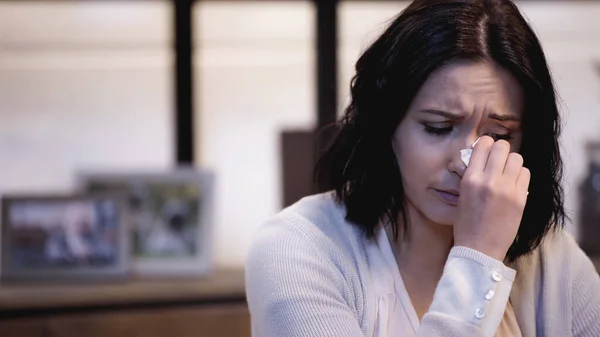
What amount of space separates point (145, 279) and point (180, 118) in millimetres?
536

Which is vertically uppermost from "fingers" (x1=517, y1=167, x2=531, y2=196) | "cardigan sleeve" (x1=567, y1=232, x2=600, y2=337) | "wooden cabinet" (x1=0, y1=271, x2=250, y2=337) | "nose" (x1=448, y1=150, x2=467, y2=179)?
"nose" (x1=448, y1=150, x2=467, y2=179)

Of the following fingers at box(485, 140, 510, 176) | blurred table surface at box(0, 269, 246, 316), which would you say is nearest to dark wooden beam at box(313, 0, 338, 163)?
blurred table surface at box(0, 269, 246, 316)

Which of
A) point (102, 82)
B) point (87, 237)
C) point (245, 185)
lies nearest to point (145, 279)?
point (87, 237)

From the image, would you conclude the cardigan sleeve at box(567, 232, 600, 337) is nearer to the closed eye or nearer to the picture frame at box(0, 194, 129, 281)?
the closed eye

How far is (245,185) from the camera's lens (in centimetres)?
298

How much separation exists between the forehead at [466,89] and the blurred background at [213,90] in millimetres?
1651

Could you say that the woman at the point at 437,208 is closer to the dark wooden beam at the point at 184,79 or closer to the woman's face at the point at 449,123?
the woman's face at the point at 449,123

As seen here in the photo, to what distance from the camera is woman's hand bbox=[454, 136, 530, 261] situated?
1204 mm

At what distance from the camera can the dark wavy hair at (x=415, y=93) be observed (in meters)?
1.23

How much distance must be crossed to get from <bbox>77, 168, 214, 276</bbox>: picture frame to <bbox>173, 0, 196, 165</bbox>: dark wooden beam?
133mm

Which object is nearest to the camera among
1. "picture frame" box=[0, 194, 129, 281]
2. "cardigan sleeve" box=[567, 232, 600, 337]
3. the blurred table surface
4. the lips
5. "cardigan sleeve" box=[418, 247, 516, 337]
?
"cardigan sleeve" box=[418, 247, 516, 337]

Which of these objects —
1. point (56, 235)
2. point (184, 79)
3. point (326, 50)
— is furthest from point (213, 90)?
point (56, 235)

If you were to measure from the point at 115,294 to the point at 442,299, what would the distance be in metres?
1.63

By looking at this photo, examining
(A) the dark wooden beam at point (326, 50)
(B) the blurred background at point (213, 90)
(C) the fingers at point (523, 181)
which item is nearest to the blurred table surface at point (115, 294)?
(B) the blurred background at point (213, 90)
